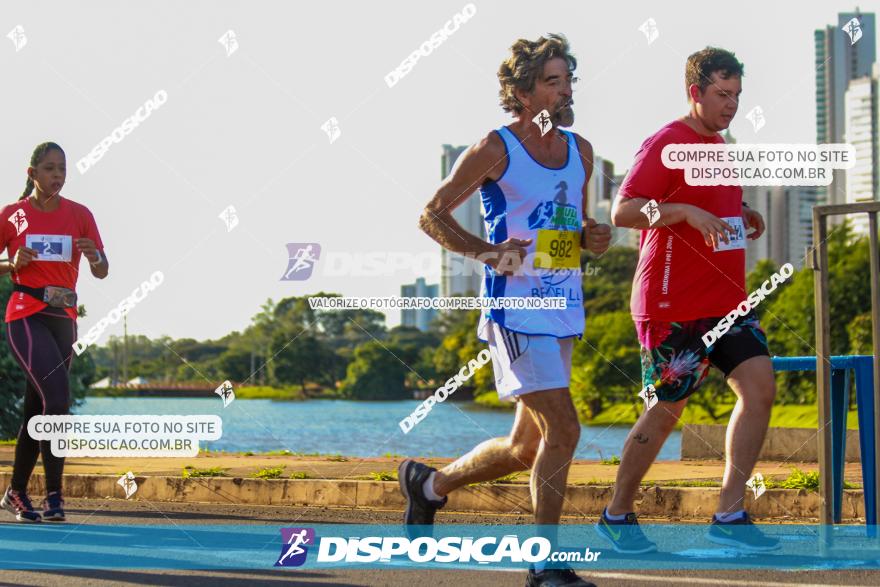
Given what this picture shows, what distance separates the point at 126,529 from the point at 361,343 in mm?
78788

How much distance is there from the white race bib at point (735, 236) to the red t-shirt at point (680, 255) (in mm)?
21

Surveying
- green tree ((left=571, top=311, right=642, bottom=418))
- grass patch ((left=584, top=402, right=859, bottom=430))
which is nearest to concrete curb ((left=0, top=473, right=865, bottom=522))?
grass patch ((left=584, top=402, right=859, bottom=430))

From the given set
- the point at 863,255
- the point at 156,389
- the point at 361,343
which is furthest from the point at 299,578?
the point at 361,343

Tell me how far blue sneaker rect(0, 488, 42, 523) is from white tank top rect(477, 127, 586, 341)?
3.42m

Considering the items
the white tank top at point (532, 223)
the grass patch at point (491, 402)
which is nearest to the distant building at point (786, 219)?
the grass patch at point (491, 402)

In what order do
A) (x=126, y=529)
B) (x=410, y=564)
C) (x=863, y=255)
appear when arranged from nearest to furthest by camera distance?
(x=410, y=564), (x=126, y=529), (x=863, y=255)

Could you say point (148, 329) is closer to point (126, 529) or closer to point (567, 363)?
point (126, 529)

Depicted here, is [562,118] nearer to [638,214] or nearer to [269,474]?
[638,214]

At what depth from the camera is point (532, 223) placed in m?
4.94

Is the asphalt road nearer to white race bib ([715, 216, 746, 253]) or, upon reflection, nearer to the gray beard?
white race bib ([715, 216, 746, 253])

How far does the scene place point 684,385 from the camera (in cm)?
550

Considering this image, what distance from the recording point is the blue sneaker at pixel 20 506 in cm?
722

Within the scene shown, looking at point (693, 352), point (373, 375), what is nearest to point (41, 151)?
point (693, 352)

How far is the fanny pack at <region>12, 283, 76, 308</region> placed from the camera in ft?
24.0
